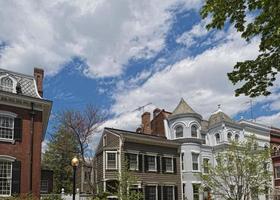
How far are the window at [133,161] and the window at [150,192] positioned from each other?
249cm

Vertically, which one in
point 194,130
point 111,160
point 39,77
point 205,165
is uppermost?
point 39,77

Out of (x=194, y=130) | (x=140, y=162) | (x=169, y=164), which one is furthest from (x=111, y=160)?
(x=194, y=130)

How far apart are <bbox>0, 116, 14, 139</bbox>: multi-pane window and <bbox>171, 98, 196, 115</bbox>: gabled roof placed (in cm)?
2310

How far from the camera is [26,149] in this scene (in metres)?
28.3

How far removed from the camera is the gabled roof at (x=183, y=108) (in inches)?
1842

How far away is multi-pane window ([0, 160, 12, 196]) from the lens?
2655 cm

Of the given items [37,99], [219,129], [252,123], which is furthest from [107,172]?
[252,123]

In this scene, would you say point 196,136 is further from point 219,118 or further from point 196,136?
point 219,118

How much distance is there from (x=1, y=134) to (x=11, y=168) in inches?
95.4

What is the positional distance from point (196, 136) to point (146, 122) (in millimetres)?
7703

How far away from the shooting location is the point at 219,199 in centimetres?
4744

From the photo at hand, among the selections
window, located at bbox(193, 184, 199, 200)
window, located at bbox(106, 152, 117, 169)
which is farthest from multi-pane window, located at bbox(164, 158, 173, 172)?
window, located at bbox(106, 152, 117, 169)

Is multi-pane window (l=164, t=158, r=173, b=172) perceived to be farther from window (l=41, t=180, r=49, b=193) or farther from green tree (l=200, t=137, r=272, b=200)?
window (l=41, t=180, r=49, b=193)

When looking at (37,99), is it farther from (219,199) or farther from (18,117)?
(219,199)
